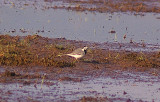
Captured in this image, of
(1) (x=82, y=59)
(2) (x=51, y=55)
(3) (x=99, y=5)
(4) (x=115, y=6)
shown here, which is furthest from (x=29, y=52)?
(3) (x=99, y=5)

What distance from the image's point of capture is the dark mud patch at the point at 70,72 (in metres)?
9.44

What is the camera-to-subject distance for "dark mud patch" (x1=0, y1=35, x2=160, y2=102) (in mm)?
9438

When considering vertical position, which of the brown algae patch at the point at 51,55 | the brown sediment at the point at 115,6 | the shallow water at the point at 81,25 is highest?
the brown algae patch at the point at 51,55

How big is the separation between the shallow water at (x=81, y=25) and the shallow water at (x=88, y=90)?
5656 millimetres

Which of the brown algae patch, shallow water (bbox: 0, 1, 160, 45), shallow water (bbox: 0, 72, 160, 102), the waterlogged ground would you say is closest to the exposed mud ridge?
the waterlogged ground

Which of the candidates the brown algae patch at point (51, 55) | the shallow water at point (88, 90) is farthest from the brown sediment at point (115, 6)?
the shallow water at point (88, 90)

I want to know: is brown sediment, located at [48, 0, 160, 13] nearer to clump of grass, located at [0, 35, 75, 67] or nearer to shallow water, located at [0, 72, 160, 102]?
clump of grass, located at [0, 35, 75, 67]

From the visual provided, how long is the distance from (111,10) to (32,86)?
14966mm

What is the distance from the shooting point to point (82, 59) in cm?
1267

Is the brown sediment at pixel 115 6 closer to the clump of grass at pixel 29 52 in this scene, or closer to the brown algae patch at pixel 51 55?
the clump of grass at pixel 29 52

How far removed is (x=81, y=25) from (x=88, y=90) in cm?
968

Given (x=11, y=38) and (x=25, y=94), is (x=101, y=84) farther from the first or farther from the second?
(x=11, y=38)

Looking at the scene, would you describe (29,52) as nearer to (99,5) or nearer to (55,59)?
(55,59)

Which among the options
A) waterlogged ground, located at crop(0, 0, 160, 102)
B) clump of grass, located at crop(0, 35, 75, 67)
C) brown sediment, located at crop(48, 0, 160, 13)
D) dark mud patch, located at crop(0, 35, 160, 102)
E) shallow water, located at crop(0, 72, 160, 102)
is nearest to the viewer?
shallow water, located at crop(0, 72, 160, 102)
